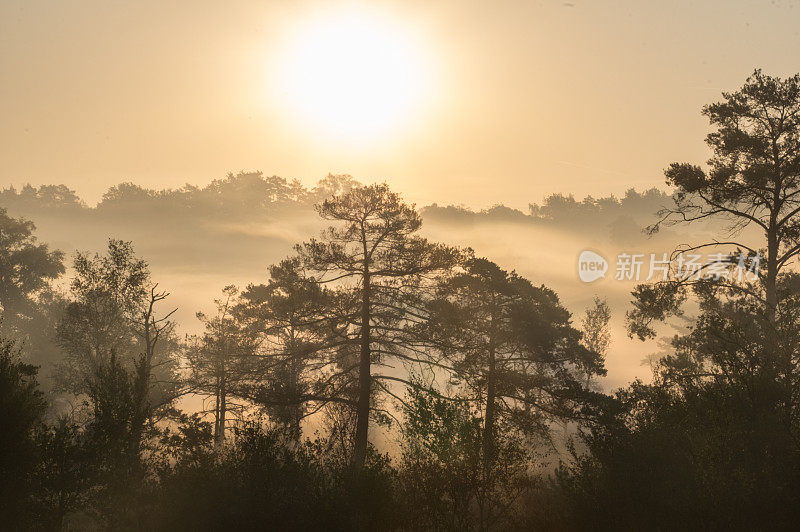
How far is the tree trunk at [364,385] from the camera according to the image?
73.0 ft

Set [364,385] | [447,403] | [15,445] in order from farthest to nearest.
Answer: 1. [364,385]
2. [447,403]
3. [15,445]

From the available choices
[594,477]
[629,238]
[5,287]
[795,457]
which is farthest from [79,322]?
[629,238]

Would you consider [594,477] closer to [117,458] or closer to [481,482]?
[481,482]

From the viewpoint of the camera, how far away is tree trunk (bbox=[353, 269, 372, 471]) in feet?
73.0

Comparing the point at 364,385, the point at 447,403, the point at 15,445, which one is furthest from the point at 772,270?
the point at 15,445

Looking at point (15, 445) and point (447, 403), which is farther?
point (447, 403)

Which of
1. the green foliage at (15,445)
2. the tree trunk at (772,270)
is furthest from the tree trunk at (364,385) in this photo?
the tree trunk at (772,270)

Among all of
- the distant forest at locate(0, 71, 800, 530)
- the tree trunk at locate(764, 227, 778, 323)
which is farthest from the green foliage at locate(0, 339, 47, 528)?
the tree trunk at locate(764, 227, 778, 323)

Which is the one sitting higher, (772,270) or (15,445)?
(772,270)

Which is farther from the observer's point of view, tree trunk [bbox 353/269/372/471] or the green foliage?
tree trunk [bbox 353/269/372/471]

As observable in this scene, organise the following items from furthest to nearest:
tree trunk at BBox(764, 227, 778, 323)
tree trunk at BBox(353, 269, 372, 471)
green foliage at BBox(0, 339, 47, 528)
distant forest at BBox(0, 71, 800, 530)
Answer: tree trunk at BBox(353, 269, 372, 471) → tree trunk at BBox(764, 227, 778, 323) → green foliage at BBox(0, 339, 47, 528) → distant forest at BBox(0, 71, 800, 530)

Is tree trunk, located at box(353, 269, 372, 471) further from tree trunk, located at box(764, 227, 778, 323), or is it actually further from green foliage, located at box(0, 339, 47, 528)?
tree trunk, located at box(764, 227, 778, 323)

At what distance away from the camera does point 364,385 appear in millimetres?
23188

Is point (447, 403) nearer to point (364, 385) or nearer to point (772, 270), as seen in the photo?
point (364, 385)
